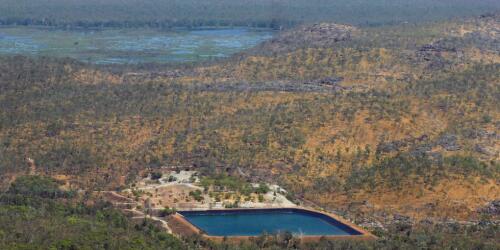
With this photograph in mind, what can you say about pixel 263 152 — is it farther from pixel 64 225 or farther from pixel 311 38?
pixel 311 38

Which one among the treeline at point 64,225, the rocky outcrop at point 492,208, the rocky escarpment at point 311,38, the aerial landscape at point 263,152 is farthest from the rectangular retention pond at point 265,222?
the rocky escarpment at point 311,38

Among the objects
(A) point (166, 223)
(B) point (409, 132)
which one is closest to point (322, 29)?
(B) point (409, 132)

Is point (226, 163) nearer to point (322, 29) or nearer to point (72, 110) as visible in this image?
point (72, 110)

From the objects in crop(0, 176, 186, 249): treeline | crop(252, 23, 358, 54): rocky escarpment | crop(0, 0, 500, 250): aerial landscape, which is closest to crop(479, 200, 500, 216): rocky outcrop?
crop(0, 0, 500, 250): aerial landscape

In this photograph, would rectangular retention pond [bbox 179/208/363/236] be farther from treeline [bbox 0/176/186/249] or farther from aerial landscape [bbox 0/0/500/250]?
treeline [bbox 0/176/186/249]

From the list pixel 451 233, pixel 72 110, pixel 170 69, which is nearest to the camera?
pixel 451 233
